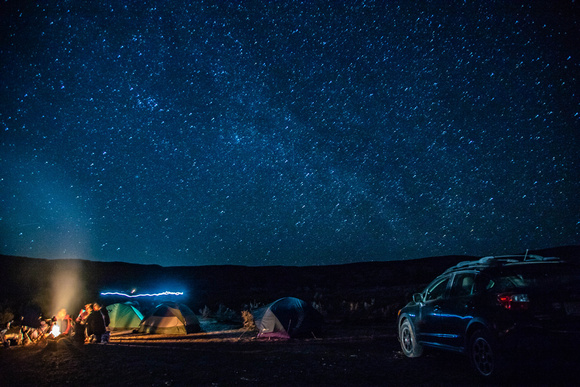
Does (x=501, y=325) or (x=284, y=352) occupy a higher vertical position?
(x=501, y=325)

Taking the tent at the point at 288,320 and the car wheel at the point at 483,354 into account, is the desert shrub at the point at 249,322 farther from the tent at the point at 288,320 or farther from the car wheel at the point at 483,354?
the car wheel at the point at 483,354

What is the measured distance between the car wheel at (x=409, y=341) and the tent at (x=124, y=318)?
1413 cm

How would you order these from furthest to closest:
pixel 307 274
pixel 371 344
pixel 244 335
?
pixel 307 274
pixel 244 335
pixel 371 344

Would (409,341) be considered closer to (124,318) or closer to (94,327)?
(94,327)

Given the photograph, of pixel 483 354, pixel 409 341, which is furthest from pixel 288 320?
pixel 483 354

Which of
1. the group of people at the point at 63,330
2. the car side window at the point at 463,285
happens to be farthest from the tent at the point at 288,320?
the car side window at the point at 463,285

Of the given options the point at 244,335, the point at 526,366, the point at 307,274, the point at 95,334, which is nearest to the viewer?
the point at 526,366

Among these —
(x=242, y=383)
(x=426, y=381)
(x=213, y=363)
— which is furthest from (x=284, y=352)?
(x=426, y=381)

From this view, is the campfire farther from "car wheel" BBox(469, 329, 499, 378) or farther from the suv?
"car wheel" BBox(469, 329, 499, 378)

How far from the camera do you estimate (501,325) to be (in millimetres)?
5734

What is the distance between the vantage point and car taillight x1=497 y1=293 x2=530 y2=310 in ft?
18.7

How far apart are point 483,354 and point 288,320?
8.76 metres

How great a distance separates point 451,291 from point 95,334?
11.4m

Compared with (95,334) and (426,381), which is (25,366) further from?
(426,381)
